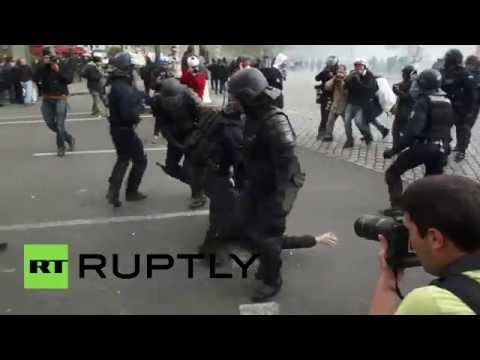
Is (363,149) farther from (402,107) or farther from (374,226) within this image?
(374,226)

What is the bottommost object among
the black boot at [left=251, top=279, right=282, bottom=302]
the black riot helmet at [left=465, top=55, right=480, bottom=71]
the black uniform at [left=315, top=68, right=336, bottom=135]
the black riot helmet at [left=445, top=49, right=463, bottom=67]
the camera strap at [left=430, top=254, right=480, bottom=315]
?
the black boot at [left=251, top=279, right=282, bottom=302]

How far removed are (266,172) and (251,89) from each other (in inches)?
25.2

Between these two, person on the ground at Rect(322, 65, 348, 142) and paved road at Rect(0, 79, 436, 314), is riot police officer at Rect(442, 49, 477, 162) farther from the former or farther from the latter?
person on the ground at Rect(322, 65, 348, 142)

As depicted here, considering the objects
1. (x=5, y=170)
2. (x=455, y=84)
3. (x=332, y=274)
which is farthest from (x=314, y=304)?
(x=5, y=170)

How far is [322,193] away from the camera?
22.7 ft

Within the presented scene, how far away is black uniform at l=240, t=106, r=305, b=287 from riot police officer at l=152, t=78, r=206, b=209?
1.45 m

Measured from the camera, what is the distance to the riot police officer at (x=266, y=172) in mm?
3820

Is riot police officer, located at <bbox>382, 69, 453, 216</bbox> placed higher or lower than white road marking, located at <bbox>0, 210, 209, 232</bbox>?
higher

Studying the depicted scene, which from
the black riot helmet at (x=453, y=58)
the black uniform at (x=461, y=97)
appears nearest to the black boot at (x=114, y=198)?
the black riot helmet at (x=453, y=58)

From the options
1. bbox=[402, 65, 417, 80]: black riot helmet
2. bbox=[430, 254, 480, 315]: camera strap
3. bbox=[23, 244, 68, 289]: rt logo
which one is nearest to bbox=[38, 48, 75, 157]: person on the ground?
bbox=[23, 244, 68, 289]: rt logo

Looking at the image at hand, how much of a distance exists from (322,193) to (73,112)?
36.6ft

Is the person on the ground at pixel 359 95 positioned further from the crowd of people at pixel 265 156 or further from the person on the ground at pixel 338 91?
the crowd of people at pixel 265 156

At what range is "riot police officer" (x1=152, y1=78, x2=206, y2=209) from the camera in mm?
5562

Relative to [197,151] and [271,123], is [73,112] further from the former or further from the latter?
[271,123]
